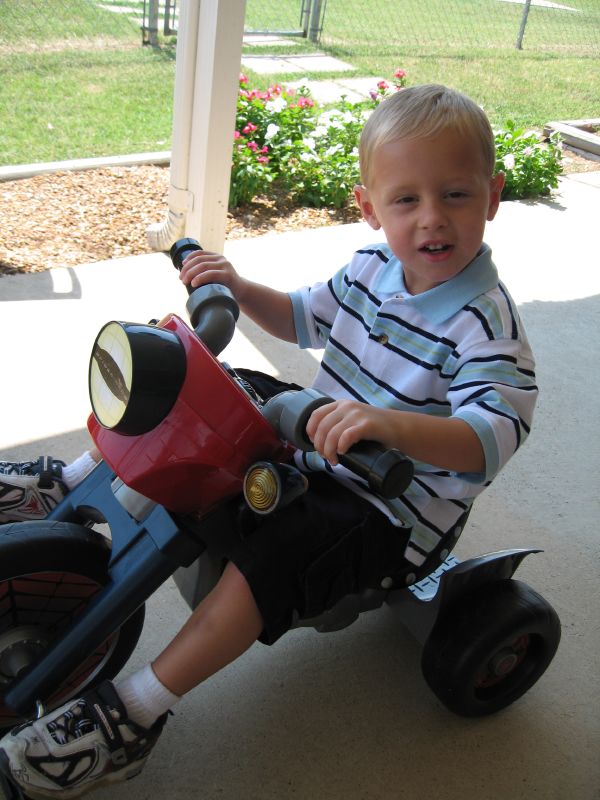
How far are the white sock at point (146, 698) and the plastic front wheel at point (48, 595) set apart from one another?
10cm

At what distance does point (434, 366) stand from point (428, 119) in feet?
1.34

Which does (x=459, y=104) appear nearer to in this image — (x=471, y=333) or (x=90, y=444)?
(x=471, y=333)

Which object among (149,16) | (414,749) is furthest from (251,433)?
(149,16)

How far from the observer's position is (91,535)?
1.41 metres

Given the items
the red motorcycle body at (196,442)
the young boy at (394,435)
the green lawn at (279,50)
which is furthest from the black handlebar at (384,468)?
the green lawn at (279,50)

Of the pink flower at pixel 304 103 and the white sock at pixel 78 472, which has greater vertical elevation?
the white sock at pixel 78 472

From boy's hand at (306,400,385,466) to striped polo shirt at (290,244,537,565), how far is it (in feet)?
0.73

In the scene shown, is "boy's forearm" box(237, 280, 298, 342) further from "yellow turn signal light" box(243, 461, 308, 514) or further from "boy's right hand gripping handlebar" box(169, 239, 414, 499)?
"yellow turn signal light" box(243, 461, 308, 514)

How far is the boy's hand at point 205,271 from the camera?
5.22 feet

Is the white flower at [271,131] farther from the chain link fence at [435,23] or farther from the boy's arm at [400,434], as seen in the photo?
the boy's arm at [400,434]

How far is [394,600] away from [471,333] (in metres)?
0.55

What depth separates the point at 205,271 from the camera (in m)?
1.61

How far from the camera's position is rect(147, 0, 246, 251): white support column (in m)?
3.06

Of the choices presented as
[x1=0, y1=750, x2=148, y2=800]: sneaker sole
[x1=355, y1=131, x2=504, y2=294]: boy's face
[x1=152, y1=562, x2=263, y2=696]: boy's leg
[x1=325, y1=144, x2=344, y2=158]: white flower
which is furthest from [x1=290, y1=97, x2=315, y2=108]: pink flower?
[x1=0, y1=750, x2=148, y2=800]: sneaker sole
